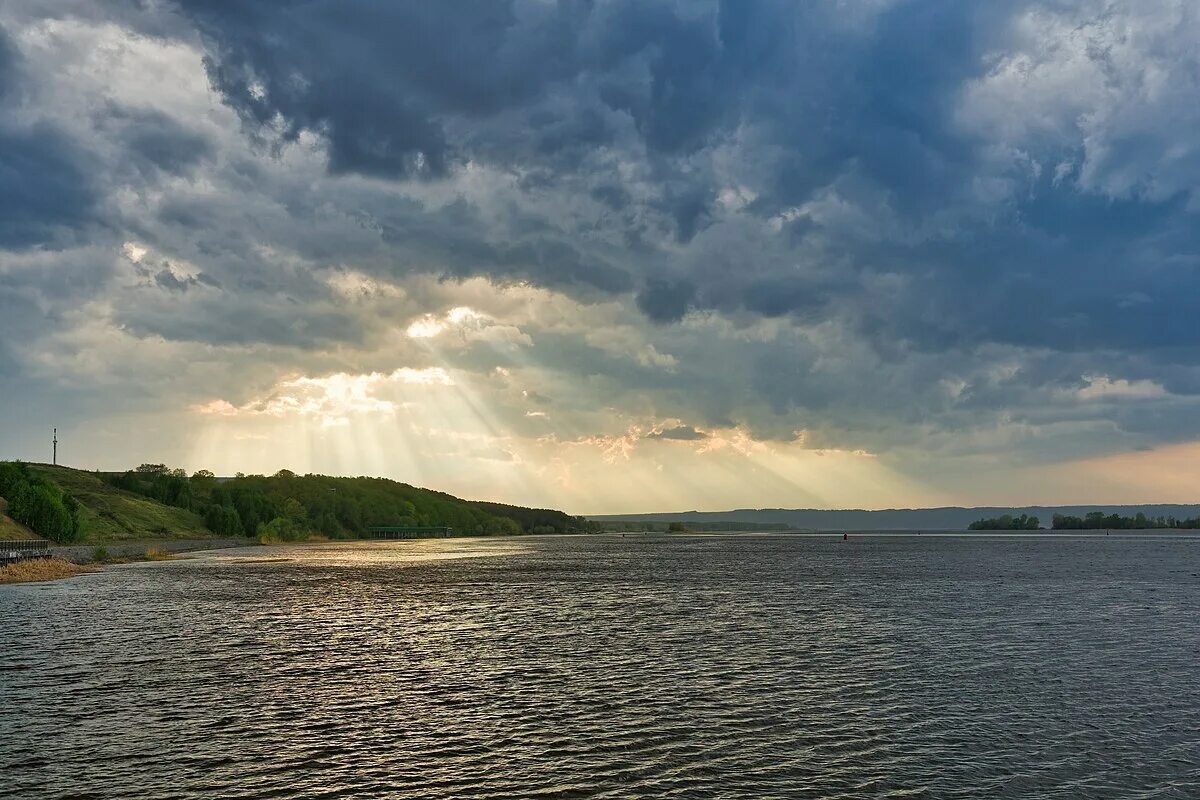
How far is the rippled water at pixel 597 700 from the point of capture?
1131 inches

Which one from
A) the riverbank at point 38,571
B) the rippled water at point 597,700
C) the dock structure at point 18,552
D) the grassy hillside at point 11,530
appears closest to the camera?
the rippled water at point 597,700

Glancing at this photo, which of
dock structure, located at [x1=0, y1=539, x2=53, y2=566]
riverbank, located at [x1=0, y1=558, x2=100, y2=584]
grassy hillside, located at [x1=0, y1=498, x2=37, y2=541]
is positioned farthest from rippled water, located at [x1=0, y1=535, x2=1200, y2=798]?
grassy hillside, located at [x1=0, y1=498, x2=37, y2=541]

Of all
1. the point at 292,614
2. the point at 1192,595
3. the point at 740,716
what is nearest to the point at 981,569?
the point at 1192,595

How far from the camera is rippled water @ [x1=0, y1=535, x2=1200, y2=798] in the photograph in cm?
2872

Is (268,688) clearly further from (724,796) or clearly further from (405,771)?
(724,796)

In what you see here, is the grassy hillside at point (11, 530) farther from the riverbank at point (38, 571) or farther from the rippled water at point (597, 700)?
the rippled water at point (597, 700)

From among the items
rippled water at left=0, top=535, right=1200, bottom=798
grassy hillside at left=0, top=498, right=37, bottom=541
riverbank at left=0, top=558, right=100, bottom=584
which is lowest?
rippled water at left=0, top=535, right=1200, bottom=798

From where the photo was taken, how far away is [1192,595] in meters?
102

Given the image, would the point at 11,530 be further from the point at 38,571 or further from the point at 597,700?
the point at 597,700

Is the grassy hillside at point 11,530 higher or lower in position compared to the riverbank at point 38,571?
higher

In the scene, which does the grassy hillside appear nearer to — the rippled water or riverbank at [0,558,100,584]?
riverbank at [0,558,100,584]

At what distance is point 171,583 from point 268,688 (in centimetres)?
8086

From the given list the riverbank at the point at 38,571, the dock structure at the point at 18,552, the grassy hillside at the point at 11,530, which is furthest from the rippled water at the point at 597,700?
the grassy hillside at the point at 11,530

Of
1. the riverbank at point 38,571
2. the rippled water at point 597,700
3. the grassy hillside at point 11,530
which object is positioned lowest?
the rippled water at point 597,700
